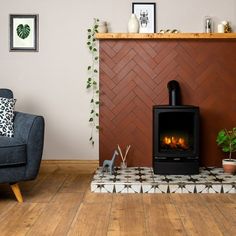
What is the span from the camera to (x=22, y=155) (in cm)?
334

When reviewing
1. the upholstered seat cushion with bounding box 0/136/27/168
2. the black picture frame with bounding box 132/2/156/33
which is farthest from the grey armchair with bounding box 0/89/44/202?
the black picture frame with bounding box 132/2/156/33

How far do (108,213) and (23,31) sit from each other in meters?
2.35

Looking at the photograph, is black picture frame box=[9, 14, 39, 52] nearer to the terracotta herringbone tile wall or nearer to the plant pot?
the terracotta herringbone tile wall

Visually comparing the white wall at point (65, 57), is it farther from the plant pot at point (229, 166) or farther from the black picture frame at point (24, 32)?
the plant pot at point (229, 166)

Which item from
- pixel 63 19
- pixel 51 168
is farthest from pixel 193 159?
pixel 63 19

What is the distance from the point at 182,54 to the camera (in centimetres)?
449

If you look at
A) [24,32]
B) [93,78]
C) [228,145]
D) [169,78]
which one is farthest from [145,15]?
[228,145]

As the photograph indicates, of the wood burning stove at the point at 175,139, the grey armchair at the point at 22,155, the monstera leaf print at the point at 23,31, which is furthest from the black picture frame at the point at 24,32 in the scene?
the wood burning stove at the point at 175,139

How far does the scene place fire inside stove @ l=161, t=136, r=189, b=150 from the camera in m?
4.18

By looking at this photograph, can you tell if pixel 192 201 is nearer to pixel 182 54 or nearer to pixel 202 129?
pixel 202 129

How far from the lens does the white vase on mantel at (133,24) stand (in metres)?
4.37

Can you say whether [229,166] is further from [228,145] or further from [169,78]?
[169,78]

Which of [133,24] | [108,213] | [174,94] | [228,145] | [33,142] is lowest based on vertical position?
[108,213]

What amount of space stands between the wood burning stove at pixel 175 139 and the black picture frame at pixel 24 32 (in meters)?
1.48
